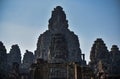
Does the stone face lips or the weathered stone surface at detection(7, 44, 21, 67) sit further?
Result: the weathered stone surface at detection(7, 44, 21, 67)

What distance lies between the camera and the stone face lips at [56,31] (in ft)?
246

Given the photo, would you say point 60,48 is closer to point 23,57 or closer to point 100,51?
point 100,51

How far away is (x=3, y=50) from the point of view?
64.6 metres

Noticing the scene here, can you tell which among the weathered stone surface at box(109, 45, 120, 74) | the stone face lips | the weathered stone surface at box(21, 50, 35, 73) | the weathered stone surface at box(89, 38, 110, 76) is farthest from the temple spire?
the weathered stone surface at box(109, 45, 120, 74)

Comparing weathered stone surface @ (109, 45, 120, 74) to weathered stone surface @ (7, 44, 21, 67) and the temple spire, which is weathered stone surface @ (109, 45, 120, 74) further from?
weathered stone surface @ (7, 44, 21, 67)

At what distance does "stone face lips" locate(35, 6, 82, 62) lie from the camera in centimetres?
7512

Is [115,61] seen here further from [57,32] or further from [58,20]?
[58,20]

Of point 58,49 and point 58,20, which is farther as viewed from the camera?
point 58,20

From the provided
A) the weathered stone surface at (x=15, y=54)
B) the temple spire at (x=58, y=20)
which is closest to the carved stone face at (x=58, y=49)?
the temple spire at (x=58, y=20)

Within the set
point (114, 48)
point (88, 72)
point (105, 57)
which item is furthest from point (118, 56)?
point (88, 72)

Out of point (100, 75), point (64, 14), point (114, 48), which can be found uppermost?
point (64, 14)

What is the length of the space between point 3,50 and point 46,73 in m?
38.8

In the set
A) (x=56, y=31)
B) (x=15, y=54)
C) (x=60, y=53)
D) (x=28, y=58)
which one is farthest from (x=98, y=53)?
(x=15, y=54)

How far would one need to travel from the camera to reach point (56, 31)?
2928 inches
